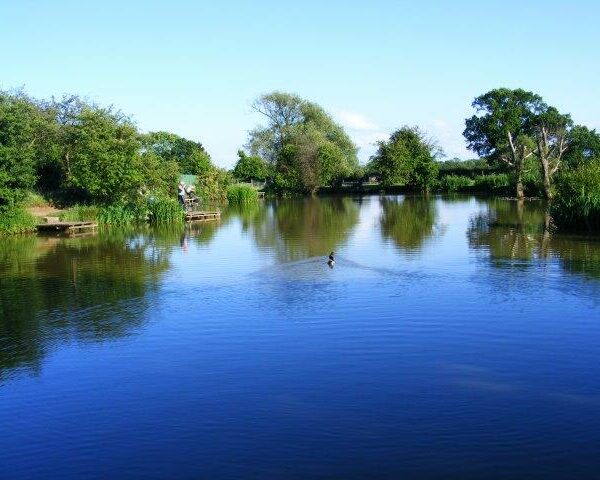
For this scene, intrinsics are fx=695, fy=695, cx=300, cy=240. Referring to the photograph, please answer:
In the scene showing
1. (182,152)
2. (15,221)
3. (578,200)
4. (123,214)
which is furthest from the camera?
(182,152)

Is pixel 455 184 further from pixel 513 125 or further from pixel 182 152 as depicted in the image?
pixel 182 152

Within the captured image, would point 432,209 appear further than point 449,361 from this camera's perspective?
Yes

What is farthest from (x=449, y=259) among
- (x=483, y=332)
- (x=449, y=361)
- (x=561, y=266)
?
(x=449, y=361)

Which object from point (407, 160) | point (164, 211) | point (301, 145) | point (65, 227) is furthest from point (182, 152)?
point (65, 227)

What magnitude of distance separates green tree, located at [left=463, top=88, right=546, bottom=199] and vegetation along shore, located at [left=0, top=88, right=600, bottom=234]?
10 cm

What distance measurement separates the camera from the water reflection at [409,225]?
27391mm

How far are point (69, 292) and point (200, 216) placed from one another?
1012 inches

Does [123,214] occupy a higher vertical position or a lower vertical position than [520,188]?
lower

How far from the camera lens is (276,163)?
82.9 m

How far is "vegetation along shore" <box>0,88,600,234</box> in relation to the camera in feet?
113

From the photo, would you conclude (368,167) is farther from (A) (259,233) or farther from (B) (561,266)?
(B) (561,266)

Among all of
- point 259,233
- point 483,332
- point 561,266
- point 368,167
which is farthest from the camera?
point 368,167

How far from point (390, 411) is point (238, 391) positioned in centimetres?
232

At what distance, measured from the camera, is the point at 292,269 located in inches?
818
